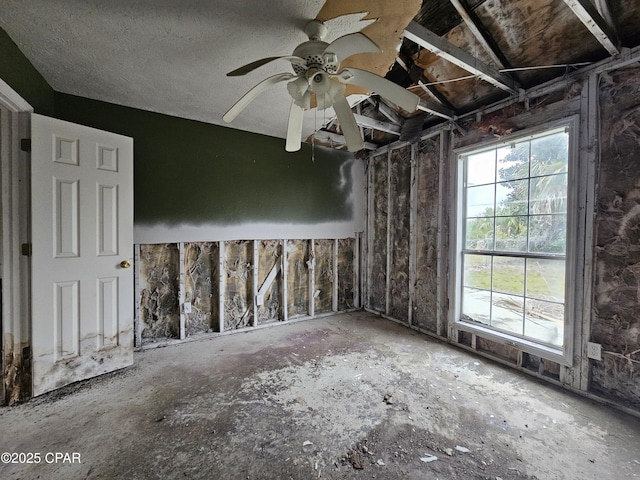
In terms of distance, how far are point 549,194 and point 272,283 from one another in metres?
3.07

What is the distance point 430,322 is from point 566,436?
165cm

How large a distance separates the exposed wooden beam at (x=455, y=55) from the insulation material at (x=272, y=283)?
2627 millimetres

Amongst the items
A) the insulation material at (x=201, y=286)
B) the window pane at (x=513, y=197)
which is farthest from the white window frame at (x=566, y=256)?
the insulation material at (x=201, y=286)

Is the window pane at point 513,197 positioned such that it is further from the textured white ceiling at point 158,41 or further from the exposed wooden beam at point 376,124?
the textured white ceiling at point 158,41

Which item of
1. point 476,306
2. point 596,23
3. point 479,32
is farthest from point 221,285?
point 596,23

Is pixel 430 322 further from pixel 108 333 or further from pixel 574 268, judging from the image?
pixel 108 333

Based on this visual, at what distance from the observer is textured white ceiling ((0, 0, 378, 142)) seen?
1522 mm

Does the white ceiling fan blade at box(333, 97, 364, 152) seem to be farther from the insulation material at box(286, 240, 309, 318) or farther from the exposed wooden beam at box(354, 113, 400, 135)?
the insulation material at box(286, 240, 309, 318)

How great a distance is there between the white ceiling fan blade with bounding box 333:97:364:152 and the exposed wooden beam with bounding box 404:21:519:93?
0.65 meters

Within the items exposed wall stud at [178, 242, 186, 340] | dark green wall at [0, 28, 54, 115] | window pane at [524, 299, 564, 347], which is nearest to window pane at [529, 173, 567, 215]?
window pane at [524, 299, 564, 347]

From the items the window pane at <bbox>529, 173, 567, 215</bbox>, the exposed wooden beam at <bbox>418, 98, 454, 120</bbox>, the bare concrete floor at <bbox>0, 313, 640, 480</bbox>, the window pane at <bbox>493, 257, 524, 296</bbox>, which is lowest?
the bare concrete floor at <bbox>0, 313, 640, 480</bbox>

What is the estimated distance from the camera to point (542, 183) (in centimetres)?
236

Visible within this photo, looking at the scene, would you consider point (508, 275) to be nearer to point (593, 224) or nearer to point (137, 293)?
point (593, 224)

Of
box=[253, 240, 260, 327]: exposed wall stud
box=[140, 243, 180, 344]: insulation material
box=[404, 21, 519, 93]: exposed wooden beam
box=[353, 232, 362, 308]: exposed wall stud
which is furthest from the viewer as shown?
box=[353, 232, 362, 308]: exposed wall stud
